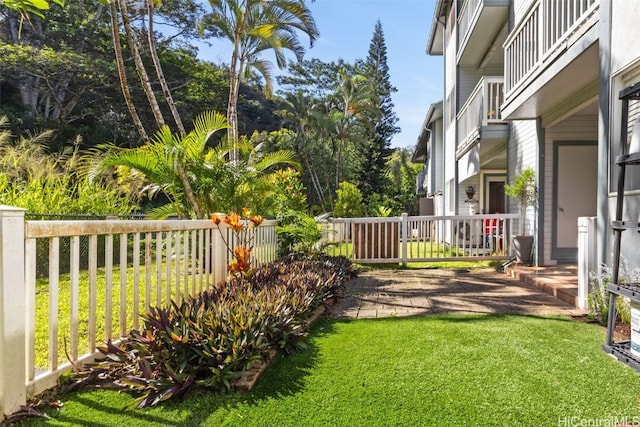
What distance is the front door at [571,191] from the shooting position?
6.75 meters

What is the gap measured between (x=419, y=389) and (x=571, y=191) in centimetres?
591

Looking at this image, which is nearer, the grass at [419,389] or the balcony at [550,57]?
the grass at [419,389]

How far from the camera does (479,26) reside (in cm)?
918

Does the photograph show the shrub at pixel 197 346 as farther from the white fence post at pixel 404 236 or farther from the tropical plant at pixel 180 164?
the white fence post at pixel 404 236

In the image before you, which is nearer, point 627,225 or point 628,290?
point 628,290

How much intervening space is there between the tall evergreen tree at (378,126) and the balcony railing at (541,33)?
55.2 feet

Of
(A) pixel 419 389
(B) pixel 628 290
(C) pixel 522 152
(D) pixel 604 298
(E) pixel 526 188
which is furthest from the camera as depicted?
(C) pixel 522 152

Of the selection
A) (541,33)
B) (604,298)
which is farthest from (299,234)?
(541,33)

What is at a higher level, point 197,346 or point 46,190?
point 46,190

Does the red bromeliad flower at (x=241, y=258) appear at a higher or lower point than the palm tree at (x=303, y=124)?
lower

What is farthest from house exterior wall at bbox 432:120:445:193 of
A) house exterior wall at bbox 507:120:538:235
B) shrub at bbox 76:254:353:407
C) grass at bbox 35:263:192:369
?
shrub at bbox 76:254:353:407

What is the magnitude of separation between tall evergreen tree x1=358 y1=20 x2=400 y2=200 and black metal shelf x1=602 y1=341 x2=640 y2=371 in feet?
69.4

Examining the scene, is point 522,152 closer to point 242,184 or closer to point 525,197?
point 525,197

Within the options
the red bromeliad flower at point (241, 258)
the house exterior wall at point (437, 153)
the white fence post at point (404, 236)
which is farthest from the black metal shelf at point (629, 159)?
the house exterior wall at point (437, 153)
